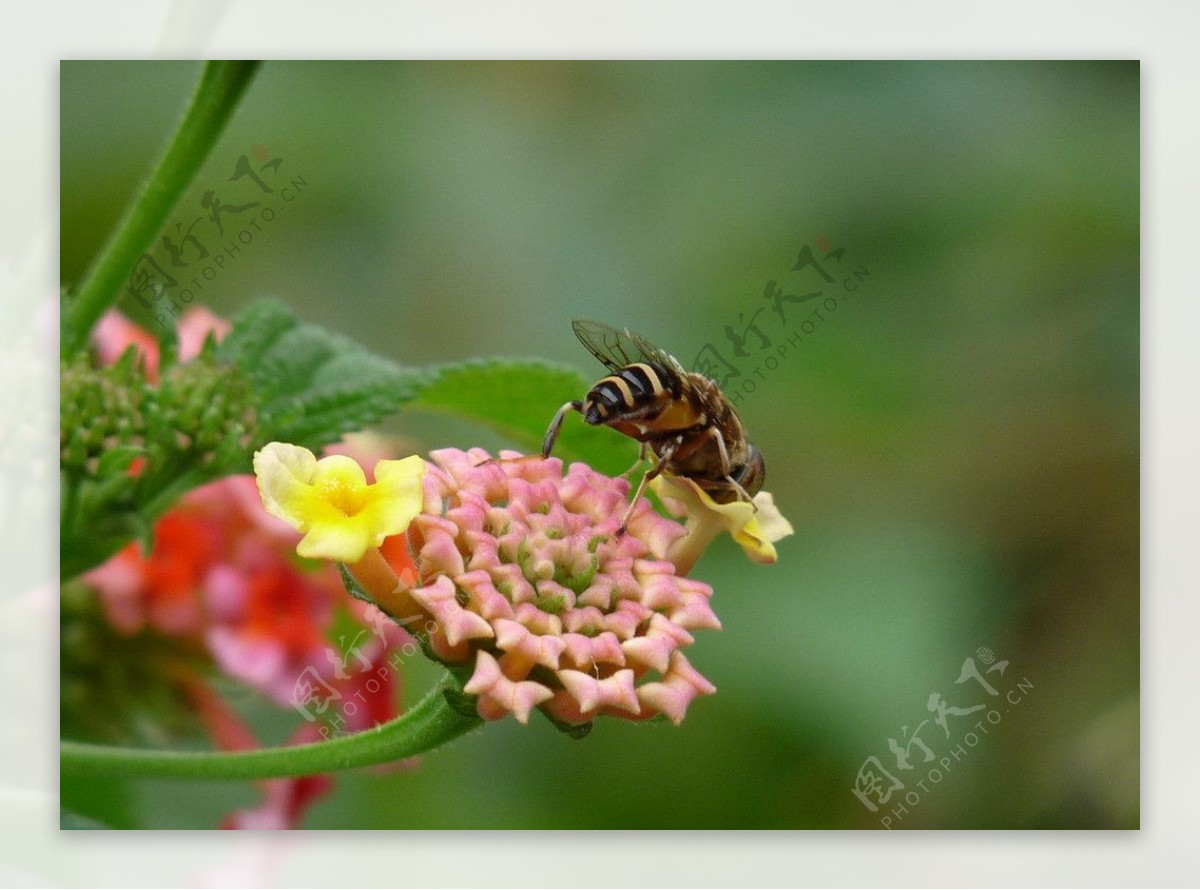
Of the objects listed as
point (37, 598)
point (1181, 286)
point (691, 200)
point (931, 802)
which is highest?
point (691, 200)

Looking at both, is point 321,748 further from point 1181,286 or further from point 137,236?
point 1181,286

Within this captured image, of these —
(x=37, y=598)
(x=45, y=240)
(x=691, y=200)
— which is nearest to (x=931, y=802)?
(x=691, y=200)

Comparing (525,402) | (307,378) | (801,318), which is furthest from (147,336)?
(801,318)

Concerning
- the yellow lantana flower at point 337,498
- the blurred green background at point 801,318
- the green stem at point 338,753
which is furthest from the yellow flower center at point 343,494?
the blurred green background at point 801,318

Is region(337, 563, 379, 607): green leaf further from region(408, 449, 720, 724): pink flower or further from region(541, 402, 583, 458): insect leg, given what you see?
region(541, 402, 583, 458): insect leg

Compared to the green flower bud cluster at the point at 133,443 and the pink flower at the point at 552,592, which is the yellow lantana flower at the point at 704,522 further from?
the green flower bud cluster at the point at 133,443

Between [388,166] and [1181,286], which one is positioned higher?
[388,166]
